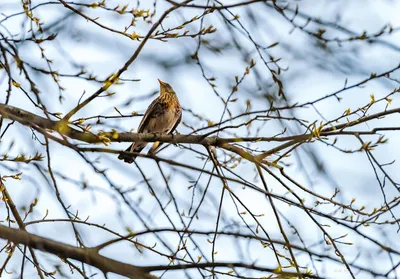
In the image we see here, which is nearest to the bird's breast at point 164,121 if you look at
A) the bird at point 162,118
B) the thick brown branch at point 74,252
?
the bird at point 162,118

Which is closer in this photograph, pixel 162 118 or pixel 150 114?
pixel 162 118

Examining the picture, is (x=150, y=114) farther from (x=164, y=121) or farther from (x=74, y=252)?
(x=74, y=252)

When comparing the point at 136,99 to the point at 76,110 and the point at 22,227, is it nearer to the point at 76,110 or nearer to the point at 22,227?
the point at 76,110

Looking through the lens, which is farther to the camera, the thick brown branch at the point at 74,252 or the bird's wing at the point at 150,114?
the bird's wing at the point at 150,114

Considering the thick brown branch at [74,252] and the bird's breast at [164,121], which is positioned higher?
the bird's breast at [164,121]

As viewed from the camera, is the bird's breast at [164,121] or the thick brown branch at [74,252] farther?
the bird's breast at [164,121]

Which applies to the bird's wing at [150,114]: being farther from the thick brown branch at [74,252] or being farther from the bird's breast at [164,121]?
the thick brown branch at [74,252]

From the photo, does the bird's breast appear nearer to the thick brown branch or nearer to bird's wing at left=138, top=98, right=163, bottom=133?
bird's wing at left=138, top=98, right=163, bottom=133

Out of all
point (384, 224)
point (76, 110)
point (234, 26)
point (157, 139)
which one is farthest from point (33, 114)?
point (384, 224)

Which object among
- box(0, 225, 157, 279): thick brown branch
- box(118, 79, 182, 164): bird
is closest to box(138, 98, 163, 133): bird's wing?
box(118, 79, 182, 164): bird

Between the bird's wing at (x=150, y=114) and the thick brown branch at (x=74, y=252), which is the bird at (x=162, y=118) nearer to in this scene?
the bird's wing at (x=150, y=114)

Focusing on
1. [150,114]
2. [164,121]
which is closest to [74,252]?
[164,121]

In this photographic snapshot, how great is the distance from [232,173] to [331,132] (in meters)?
0.77

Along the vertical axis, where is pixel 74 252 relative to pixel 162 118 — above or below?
below
